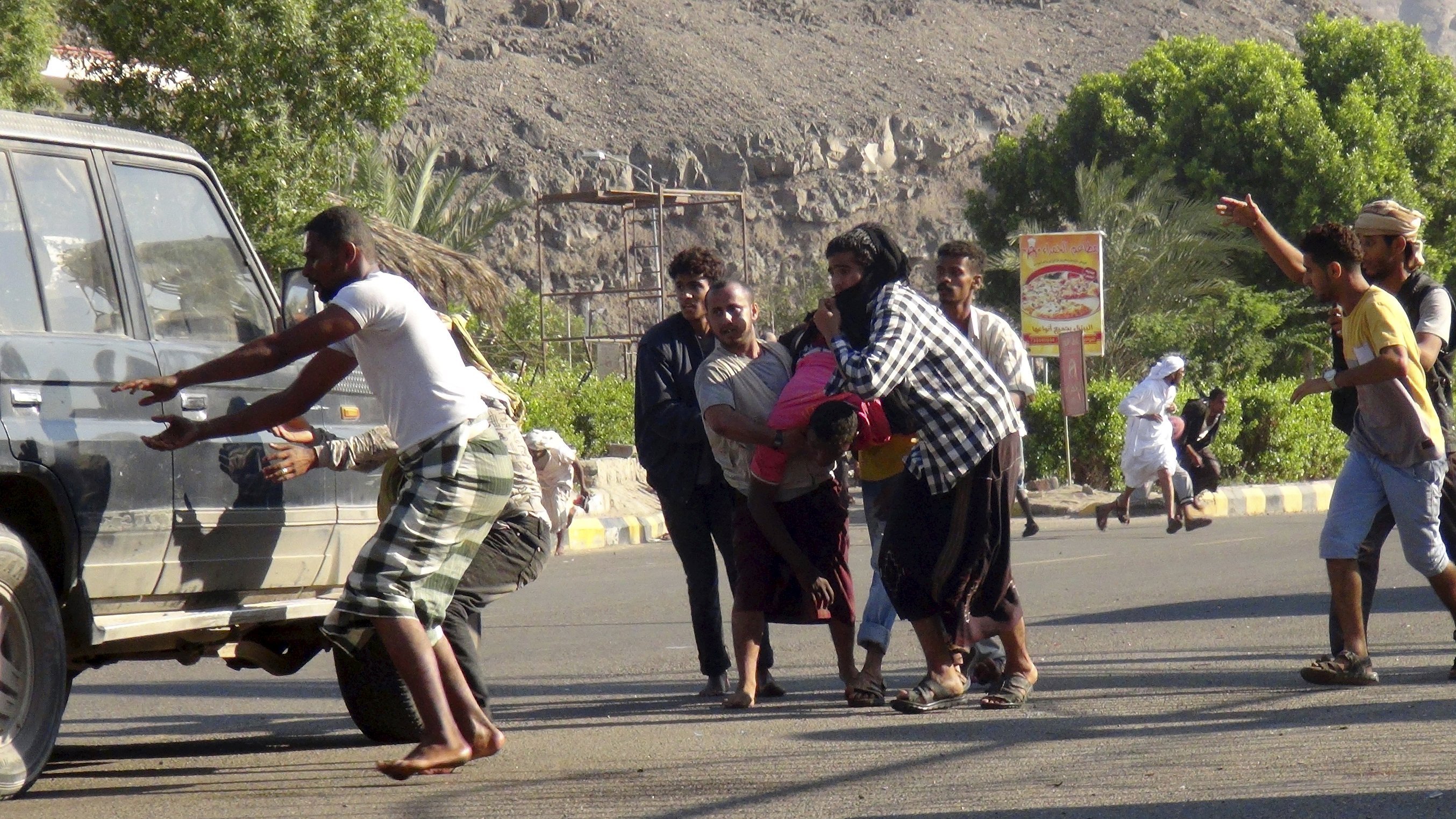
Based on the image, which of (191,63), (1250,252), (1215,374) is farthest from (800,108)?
(191,63)

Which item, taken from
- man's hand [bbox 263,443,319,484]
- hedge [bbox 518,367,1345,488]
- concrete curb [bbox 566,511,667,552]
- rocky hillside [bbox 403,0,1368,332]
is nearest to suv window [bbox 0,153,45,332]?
man's hand [bbox 263,443,319,484]

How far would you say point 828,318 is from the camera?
632 centimetres

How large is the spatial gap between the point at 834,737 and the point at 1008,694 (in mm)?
824

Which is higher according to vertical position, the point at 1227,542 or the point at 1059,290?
the point at 1059,290

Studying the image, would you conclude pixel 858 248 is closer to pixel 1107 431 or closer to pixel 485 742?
pixel 485 742

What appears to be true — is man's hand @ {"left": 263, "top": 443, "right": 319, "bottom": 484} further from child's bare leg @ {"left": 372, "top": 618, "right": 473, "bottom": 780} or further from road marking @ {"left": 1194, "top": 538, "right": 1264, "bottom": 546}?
road marking @ {"left": 1194, "top": 538, "right": 1264, "bottom": 546}

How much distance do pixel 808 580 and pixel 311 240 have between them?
2.29 m

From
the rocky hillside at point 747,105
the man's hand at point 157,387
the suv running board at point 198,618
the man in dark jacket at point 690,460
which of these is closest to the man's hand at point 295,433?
the suv running board at point 198,618

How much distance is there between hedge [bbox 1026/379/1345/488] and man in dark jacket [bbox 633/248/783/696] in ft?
49.7

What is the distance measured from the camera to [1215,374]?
27969mm

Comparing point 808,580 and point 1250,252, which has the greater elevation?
point 1250,252

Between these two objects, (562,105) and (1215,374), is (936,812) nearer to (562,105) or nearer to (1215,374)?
(1215,374)

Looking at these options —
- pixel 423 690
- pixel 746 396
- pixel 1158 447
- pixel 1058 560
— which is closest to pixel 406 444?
pixel 423 690

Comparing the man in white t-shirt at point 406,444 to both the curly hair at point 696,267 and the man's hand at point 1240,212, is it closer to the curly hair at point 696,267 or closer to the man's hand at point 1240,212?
the curly hair at point 696,267
